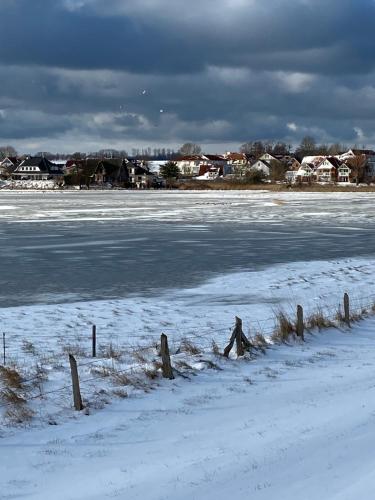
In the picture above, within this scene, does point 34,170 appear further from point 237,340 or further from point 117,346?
point 237,340

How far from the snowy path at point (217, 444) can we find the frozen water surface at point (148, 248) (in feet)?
30.6

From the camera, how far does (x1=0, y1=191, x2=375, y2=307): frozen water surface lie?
22234mm

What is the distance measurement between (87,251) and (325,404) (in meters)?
21.4

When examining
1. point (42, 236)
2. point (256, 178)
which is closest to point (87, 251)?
point (42, 236)

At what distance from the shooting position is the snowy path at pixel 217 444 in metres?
7.83

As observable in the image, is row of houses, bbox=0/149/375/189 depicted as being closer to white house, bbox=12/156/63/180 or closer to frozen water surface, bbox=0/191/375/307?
white house, bbox=12/156/63/180

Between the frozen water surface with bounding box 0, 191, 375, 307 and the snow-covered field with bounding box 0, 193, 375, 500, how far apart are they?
11.9ft

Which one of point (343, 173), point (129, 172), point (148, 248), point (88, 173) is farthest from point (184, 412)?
point (343, 173)

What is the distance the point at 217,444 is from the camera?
914 centimetres

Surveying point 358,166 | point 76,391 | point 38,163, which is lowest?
point 76,391

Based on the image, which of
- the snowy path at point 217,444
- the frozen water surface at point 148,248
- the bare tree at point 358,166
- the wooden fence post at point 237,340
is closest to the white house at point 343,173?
the bare tree at point 358,166

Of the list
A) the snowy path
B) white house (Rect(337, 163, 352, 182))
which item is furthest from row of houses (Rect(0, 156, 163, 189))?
the snowy path

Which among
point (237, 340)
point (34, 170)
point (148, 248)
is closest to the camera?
point (237, 340)

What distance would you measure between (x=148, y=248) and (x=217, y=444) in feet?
75.7
